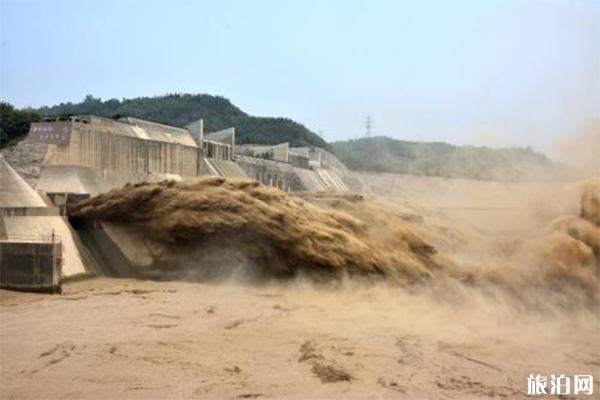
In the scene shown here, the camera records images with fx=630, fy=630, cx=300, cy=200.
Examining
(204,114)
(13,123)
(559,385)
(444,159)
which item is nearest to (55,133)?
(13,123)

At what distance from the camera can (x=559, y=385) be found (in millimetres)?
7344

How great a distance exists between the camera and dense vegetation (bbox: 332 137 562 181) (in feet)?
84.7

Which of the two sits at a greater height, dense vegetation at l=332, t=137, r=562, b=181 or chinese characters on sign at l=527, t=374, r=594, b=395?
dense vegetation at l=332, t=137, r=562, b=181

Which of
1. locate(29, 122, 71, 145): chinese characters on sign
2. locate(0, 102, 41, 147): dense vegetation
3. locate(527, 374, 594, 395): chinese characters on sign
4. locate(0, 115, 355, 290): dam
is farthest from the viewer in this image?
locate(0, 102, 41, 147): dense vegetation

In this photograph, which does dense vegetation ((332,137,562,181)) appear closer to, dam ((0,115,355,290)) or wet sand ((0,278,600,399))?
dam ((0,115,355,290))

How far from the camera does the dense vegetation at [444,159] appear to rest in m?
25.8

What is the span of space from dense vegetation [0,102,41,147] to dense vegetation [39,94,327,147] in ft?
123

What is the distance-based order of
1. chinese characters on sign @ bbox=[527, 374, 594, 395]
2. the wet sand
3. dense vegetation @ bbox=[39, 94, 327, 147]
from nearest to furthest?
1. the wet sand
2. chinese characters on sign @ bbox=[527, 374, 594, 395]
3. dense vegetation @ bbox=[39, 94, 327, 147]

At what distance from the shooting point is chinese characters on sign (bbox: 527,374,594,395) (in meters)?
7.04

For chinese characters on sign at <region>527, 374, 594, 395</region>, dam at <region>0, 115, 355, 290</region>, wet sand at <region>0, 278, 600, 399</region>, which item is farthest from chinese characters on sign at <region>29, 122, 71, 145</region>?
chinese characters on sign at <region>527, 374, 594, 395</region>

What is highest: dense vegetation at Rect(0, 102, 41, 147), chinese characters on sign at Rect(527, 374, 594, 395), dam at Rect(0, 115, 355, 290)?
dense vegetation at Rect(0, 102, 41, 147)

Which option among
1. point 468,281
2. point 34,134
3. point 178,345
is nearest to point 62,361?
point 178,345

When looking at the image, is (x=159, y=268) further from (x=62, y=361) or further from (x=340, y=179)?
(x=340, y=179)

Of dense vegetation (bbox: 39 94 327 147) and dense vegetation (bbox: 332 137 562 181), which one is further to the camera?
dense vegetation (bbox: 39 94 327 147)
